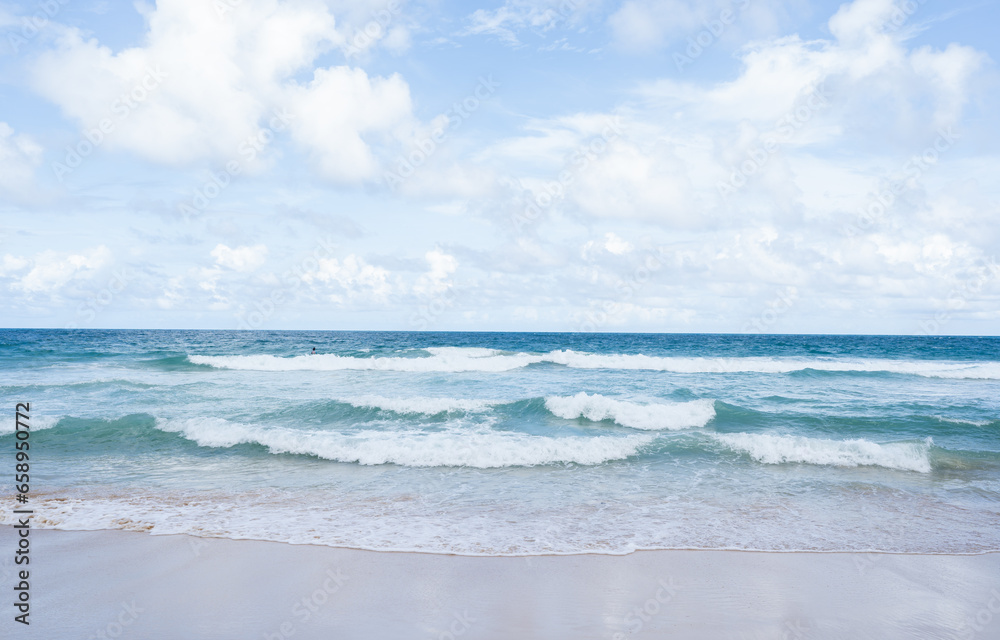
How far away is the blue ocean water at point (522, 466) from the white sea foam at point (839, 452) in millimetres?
40

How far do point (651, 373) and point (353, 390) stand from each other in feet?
50.1

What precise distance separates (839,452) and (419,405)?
10.7 meters

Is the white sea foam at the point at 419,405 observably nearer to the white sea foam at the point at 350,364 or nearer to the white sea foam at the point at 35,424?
the white sea foam at the point at 35,424

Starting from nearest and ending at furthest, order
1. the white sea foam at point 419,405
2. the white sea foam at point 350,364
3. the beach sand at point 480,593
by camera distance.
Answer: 1. the beach sand at point 480,593
2. the white sea foam at point 419,405
3. the white sea foam at point 350,364

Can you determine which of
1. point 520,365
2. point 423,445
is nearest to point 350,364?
point 520,365

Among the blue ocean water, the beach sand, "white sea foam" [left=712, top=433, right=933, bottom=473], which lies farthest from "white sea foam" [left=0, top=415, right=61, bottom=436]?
"white sea foam" [left=712, top=433, right=933, bottom=473]

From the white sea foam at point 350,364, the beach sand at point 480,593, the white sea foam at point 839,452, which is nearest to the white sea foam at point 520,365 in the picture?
the white sea foam at point 350,364

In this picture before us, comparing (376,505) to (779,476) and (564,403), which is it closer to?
(779,476)

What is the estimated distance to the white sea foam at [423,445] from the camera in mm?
11352

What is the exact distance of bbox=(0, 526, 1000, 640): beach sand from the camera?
4906 millimetres

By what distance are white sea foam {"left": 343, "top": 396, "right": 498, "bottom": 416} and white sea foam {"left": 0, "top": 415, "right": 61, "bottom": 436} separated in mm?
7158

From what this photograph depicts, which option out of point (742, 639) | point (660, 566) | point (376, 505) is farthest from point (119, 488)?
point (742, 639)

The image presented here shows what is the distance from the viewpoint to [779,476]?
10562 mm

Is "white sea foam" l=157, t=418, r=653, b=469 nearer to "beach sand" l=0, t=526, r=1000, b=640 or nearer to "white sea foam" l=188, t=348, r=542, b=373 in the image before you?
"beach sand" l=0, t=526, r=1000, b=640
